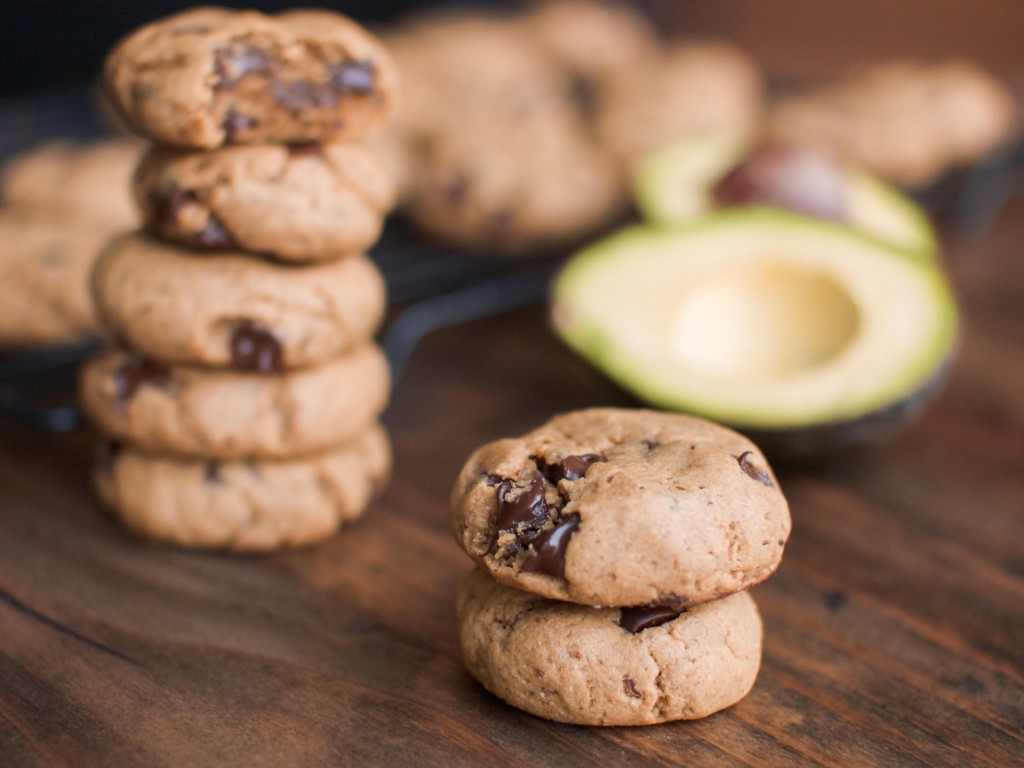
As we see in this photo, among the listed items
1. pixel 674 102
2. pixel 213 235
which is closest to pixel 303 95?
pixel 213 235

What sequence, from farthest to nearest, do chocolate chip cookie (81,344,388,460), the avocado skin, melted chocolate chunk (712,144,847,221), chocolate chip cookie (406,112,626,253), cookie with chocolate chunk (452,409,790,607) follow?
chocolate chip cookie (406,112,626,253)
melted chocolate chunk (712,144,847,221)
the avocado skin
chocolate chip cookie (81,344,388,460)
cookie with chocolate chunk (452,409,790,607)

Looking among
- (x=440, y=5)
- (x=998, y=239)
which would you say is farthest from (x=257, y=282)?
(x=440, y=5)

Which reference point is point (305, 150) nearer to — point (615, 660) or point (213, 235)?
point (213, 235)

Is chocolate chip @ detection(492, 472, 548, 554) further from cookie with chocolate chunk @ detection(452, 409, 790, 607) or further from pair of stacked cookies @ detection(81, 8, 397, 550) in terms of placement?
pair of stacked cookies @ detection(81, 8, 397, 550)

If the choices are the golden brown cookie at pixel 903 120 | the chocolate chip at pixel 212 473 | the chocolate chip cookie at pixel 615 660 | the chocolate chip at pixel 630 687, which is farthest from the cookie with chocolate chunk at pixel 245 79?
the golden brown cookie at pixel 903 120

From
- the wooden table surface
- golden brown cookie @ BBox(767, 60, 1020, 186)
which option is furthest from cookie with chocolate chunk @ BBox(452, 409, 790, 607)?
golden brown cookie @ BBox(767, 60, 1020, 186)

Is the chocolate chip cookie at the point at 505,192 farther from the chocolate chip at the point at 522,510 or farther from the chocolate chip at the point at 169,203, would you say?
the chocolate chip at the point at 522,510
